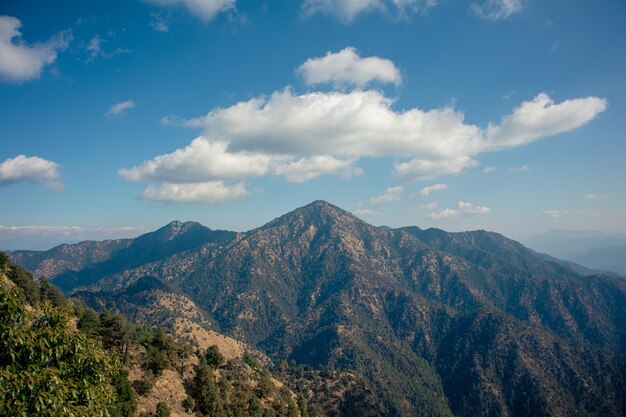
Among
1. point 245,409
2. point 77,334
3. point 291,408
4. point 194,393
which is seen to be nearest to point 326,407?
point 291,408

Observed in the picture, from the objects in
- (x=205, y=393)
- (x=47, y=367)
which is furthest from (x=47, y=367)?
(x=205, y=393)

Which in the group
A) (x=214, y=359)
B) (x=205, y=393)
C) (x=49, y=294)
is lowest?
(x=214, y=359)

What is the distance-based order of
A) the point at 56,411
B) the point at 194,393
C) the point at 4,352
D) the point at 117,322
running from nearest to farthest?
the point at 56,411 → the point at 4,352 → the point at 194,393 → the point at 117,322

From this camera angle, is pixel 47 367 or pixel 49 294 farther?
pixel 49 294

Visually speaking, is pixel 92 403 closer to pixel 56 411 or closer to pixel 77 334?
pixel 56 411

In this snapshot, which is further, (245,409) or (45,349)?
(245,409)

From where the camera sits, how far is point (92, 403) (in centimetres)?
1560

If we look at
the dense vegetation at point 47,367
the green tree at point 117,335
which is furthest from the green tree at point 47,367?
the green tree at point 117,335

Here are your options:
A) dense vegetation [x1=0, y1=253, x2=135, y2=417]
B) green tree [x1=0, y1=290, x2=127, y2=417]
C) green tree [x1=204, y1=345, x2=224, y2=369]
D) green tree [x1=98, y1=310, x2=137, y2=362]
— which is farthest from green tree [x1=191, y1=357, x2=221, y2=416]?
green tree [x1=0, y1=290, x2=127, y2=417]

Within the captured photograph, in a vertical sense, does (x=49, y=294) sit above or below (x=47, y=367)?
below

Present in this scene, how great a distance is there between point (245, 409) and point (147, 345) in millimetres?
30873

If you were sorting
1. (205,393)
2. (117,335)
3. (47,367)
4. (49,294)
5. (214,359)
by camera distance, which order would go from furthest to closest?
(49,294)
(214,359)
(117,335)
(205,393)
(47,367)

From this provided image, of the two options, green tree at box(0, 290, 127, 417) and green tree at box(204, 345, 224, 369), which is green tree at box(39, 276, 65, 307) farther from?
green tree at box(0, 290, 127, 417)

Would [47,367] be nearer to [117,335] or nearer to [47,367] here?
[47,367]
